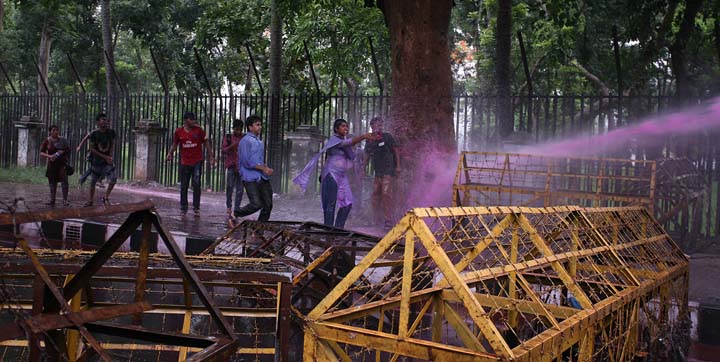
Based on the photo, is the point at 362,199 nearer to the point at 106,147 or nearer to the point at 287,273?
the point at 106,147

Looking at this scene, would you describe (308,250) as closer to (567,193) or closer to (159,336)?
(159,336)

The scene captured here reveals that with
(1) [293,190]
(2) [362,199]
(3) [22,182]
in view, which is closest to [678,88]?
(2) [362,199]

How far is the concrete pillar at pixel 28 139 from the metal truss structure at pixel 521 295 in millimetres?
16723

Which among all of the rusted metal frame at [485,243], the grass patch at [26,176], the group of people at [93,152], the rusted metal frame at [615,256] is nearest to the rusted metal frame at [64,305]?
the rusted metal frame at [485,243]

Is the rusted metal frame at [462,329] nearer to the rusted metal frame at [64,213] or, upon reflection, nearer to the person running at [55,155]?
the rusted metal frame at [64,213]

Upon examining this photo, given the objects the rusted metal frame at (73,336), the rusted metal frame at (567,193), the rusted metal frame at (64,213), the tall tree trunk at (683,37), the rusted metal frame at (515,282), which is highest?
the tall tree trunk at (683,37)

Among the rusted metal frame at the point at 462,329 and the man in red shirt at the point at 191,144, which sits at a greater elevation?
the man in red shirt at the point at 191,144

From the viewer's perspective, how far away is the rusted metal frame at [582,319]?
312 centimetres

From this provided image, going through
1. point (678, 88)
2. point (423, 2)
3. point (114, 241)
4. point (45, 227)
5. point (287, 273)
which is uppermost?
point (423, 2)

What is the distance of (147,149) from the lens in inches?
730

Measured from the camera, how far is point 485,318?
2.97m

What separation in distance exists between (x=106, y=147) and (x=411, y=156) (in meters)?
5.40

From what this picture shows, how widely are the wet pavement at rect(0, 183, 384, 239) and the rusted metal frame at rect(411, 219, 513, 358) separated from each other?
746 centimetres

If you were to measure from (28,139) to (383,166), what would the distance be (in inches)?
534
